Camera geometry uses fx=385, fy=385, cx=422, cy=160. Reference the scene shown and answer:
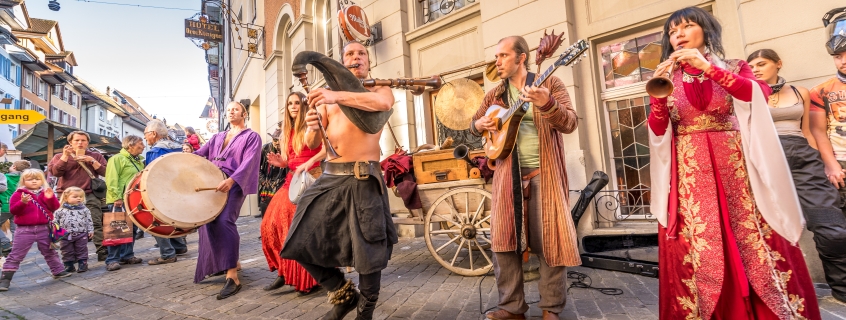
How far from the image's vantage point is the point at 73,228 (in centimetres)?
533

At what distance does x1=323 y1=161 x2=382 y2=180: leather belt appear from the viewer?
7.43 ft

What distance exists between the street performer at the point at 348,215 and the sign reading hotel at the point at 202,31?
19771 mm

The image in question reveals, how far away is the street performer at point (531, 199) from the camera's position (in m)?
2.34

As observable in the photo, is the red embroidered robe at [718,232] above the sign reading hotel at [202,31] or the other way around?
the other way around

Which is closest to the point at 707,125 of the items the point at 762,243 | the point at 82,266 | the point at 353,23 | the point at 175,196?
the point at 762,243

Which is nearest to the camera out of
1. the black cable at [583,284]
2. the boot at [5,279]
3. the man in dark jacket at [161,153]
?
the black cable at [583,284]

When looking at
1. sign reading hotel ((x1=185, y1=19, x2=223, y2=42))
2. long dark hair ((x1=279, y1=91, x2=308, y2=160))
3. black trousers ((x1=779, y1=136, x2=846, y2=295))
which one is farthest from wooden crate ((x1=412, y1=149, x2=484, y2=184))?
sign reading hotel ((x1=185, y1=19, x2=223, y2=42))

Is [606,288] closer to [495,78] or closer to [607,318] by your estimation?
[607,318]

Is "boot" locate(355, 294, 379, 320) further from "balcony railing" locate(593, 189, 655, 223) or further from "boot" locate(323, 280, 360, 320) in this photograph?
"balcony railing" locate(593, 189, 655, 223)

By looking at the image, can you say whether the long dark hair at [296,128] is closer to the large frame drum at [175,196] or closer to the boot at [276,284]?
the large frame drum at [175,196]

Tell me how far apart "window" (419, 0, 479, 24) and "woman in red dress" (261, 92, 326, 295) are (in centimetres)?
476

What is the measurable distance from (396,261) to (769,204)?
388 centimetres

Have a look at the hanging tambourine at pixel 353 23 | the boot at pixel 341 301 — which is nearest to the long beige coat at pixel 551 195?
the boot at pixel 341 301

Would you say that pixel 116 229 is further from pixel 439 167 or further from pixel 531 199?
pixel 531 199
